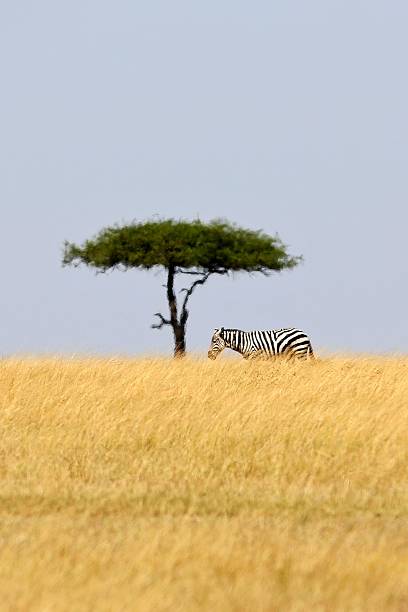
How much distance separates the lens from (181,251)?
44719 millimetres

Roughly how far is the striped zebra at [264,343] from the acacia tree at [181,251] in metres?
7.65

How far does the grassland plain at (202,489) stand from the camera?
284 inches

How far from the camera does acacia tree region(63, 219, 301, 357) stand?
44.6 metres

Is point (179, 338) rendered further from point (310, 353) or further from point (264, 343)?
point (310, 353)

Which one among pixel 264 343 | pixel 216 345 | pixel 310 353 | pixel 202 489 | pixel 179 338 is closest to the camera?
pixel 202 489

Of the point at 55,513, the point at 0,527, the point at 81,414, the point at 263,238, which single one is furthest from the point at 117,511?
the point at 263,238

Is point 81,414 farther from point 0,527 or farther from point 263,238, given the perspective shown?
point 263,238

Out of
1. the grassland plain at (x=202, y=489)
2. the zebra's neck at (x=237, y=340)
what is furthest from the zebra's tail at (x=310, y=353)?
the grassland plain at (x=202, y=489)

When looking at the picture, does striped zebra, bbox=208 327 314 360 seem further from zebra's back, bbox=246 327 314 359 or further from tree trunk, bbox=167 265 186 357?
tree trunk, bbox=167 265 186 357

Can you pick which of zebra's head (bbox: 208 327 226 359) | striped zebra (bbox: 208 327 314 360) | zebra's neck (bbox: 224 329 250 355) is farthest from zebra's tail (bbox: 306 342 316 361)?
zebra's head (bbox: 208 327 226 359)

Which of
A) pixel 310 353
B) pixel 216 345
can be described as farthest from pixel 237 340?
pixel 310 353

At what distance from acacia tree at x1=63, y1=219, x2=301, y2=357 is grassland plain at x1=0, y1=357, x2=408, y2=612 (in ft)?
68.4

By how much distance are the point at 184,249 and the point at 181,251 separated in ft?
0.49

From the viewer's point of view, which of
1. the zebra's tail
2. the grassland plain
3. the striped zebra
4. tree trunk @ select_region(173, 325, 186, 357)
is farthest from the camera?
tree trunk @ select_region(173, 325, 186, 357)
